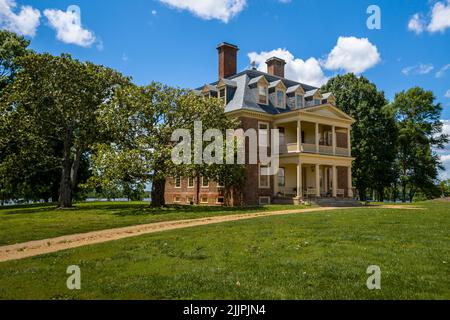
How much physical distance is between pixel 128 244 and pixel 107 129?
14657mm

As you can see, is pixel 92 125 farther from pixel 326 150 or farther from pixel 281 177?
pixel 326 150

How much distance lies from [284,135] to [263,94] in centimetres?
373

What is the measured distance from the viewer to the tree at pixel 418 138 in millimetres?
46500

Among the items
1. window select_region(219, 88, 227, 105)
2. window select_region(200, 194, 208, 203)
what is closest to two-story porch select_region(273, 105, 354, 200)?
window select_region(219, 88, 227, 105)

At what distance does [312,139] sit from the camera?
1345 inches

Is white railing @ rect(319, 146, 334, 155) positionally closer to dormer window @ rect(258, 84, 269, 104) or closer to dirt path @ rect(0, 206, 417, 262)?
dormer window @ rect(258, 84, 269, 104)

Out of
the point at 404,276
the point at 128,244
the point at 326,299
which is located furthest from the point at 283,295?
the point at 128,244

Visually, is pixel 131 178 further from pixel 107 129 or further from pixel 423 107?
pixel 423 107

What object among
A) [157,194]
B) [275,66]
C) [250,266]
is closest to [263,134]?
[157,194]

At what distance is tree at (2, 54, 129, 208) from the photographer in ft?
86.8

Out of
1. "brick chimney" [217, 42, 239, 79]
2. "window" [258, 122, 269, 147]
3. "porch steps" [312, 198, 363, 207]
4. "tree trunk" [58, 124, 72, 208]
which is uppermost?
"brick chimney" [217, 42, 239, 79]

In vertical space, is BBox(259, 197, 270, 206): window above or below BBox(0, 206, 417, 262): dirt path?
above

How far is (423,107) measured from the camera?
47781mm

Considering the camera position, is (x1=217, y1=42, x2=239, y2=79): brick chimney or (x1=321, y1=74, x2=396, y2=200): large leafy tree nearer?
(x1=217, y1=42, x2=239, y2=79): brick chimney
